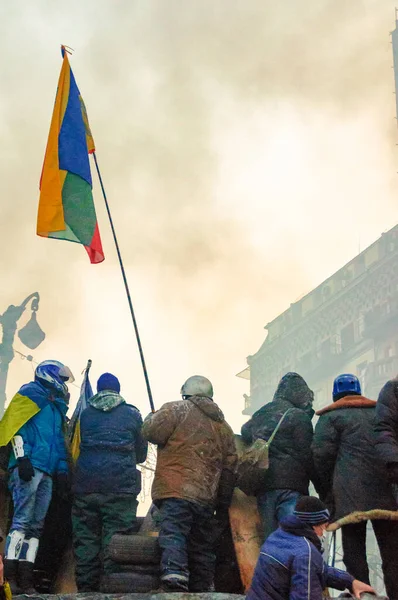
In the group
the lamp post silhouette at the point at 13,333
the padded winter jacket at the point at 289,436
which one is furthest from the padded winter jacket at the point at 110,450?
the lamp post silhouette at the point at 13,333

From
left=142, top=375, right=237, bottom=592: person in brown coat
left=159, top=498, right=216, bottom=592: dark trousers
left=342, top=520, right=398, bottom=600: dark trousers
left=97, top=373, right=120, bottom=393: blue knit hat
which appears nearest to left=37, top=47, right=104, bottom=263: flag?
left=97, top=373, right=120, bottom=393: blue knit hat

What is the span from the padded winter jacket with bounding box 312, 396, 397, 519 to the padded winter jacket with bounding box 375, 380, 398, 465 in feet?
0.96

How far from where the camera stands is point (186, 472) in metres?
6.39

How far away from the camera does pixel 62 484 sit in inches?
266

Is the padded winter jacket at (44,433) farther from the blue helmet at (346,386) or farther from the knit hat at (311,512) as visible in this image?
the knit hat at (311,512)

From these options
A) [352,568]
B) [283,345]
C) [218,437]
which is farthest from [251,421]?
[283,345]

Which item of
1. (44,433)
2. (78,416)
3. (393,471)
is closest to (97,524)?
(44,433)

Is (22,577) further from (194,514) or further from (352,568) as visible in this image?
(352,568)

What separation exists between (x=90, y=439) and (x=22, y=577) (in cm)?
115

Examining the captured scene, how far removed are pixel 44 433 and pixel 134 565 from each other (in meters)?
1.25

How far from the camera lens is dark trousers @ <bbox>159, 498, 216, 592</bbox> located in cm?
600

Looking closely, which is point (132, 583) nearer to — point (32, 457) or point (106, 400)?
point (32, 457)

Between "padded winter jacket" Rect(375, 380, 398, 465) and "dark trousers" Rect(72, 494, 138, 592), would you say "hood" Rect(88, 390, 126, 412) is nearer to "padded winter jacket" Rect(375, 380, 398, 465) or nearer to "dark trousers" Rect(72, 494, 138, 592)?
"dark trousers" Rect(72, 494, 138, 592)

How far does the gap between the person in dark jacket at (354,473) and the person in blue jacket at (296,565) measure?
164cm
